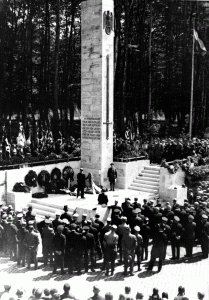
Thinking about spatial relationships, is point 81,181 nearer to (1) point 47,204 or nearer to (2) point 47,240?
(1) point 47,204

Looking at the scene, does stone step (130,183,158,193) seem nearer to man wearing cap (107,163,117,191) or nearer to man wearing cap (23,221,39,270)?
man wearing cap (107,163,117,191)

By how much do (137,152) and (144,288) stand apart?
13245 mm

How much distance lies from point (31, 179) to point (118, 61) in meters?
19.7

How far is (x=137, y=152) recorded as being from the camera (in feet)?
78.4

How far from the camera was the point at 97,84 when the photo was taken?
22.3 meters

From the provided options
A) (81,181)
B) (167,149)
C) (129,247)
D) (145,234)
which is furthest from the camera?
Answer: (167,149)

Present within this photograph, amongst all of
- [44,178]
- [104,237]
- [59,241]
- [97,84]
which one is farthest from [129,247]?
[97,84]

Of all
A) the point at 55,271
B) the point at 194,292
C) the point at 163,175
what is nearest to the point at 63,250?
the point at 55,271

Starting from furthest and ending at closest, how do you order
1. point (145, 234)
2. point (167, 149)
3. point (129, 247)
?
point (167, 149) < point (145, 234) < point (129, 247)

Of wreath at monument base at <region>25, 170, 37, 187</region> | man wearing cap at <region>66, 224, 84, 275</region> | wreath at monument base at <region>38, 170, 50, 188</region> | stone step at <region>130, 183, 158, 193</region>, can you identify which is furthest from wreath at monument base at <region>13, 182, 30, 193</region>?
man wearing cap at <region>66, 224, 84, 275</region>

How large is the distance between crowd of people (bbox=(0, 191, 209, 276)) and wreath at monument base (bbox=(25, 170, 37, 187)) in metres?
6.20

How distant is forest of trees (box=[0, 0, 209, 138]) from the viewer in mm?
35094

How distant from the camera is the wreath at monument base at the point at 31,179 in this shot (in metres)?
20.8

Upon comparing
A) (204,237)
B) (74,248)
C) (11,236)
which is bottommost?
(204,237)
